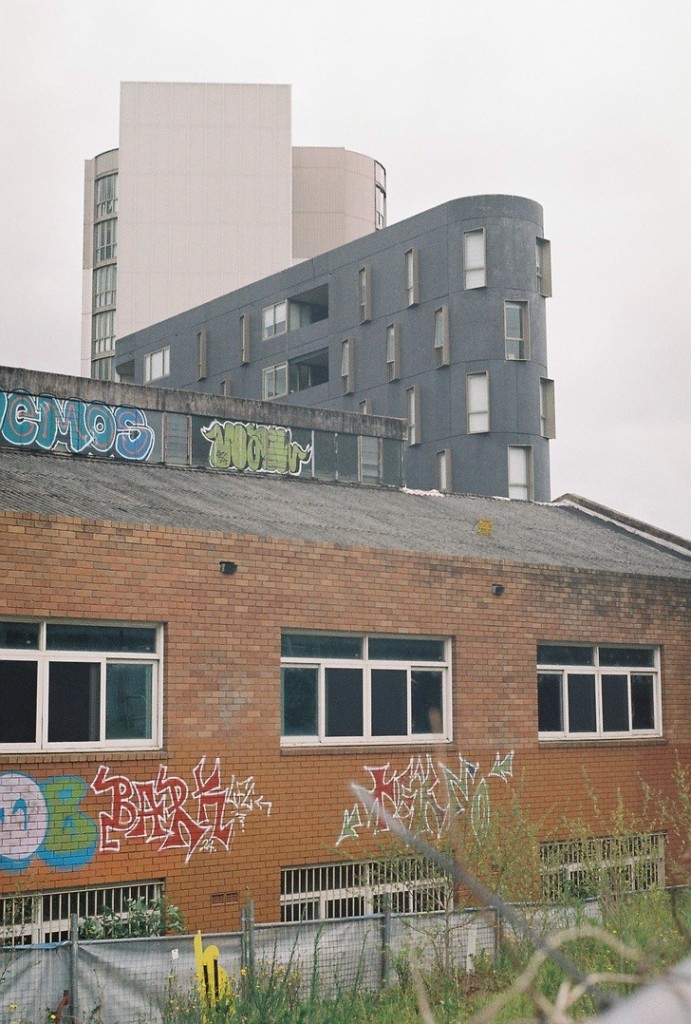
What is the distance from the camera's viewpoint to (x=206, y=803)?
1611 centimetres

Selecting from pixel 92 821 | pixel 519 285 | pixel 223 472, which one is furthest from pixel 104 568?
pixel 519 285

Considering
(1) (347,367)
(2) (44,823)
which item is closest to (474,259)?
(1) (347,367)

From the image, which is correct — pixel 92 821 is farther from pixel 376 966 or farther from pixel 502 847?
pixel 502 847

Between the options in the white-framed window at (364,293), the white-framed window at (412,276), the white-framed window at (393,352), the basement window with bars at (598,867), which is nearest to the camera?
the basement window with bars at (598,867)

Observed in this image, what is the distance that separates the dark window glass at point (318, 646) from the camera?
57.9 feet

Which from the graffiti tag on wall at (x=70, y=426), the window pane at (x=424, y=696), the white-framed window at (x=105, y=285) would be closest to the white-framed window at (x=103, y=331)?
the white-framed window at (x=105, y=285)

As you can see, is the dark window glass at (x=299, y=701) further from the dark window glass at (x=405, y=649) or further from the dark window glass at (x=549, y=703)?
the dark window glass at (x=549, y=703)

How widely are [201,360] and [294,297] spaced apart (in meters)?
6.74

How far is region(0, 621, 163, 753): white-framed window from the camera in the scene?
14.9 meters

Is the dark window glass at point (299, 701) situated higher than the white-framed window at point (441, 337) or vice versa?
the white-framed window at point (441, 337)

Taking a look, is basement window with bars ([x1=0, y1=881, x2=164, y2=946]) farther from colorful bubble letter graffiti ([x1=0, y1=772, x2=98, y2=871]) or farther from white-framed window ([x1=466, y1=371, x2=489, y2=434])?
white-framed window ([x1=466, y1=371, x2=489, y2=434])

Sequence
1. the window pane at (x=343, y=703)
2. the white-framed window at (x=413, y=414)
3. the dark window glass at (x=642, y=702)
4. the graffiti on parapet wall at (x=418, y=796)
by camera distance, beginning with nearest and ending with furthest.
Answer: the graffiti on parapet wall at (x=418, y=796) → the window pane at (x=343, y=703) → the dark window glass at (x=642, y=702) → the white-framed window at (x=413, y=414)

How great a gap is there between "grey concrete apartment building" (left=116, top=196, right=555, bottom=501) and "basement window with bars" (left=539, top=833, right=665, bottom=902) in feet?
89.8

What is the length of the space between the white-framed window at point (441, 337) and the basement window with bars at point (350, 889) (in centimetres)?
3294
